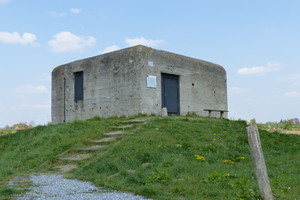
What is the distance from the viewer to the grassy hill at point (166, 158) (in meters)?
6.62

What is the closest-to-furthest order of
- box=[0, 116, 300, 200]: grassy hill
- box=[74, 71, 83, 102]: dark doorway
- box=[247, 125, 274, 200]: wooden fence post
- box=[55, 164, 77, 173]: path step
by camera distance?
box=[247, 125, 274, 200]: wooden fence post, box=[0, 116, 300, 200]: grassy hill, box=[55, 164, 77, 173]: path step, box=[74, 71, 83, 102]: dark doorway

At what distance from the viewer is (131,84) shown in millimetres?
17016

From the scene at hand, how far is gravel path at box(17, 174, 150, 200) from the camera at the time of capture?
6.16 m

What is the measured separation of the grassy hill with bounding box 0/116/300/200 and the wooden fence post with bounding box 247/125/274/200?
203 mm

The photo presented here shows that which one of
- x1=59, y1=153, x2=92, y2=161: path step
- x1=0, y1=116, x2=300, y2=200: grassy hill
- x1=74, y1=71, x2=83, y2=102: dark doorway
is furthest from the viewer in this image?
x1=74, y1=71, x2=83, y2=102: dark doorway

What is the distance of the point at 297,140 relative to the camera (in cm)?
1474

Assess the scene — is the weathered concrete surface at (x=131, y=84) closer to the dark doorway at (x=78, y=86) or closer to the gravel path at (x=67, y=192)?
the dark doorway at (x=78, y=86)

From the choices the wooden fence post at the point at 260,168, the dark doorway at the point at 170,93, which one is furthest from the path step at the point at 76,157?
the dark doorway at the point at 170,93

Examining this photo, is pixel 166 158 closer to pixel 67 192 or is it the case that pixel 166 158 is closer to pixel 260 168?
pixel 67 192

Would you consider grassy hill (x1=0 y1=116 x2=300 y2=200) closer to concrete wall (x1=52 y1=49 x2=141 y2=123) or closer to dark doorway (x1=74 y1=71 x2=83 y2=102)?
concrete wall (x1=52 y1=49 x2=141 y2=123)

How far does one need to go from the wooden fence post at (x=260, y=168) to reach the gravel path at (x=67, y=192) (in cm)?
220

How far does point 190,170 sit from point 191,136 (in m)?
4.01

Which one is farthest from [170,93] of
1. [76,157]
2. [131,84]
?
[76,157]


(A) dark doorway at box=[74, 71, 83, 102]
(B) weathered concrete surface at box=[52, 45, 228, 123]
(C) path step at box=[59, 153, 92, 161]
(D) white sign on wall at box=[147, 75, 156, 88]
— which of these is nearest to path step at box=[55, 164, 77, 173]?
(C) path step at box=[59, 153, 92, 161]
